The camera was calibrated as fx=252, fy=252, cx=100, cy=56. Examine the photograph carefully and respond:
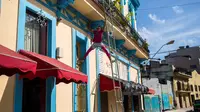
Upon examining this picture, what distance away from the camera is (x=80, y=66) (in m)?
8.87

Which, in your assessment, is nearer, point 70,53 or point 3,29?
point 3,29

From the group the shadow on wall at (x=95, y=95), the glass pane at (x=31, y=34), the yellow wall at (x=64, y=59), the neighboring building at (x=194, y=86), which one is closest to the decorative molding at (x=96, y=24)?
the yellow wall at (x=64, y=59)

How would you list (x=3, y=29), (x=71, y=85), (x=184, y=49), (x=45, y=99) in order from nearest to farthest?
(x=3, y=29) → (x=45, y=99) → (x=71, y=85) → (x=184, y=49)

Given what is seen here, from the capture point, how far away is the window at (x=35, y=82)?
21.4 ft

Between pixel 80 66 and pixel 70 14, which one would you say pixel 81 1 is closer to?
pixel 70 14

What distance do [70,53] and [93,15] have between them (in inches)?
74.8

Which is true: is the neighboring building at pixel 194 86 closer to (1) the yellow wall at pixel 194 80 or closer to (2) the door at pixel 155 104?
(1) the yellow wall at pixel 194 80

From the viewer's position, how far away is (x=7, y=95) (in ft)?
16.8

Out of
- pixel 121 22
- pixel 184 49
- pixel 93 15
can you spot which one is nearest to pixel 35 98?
pixel 93 15

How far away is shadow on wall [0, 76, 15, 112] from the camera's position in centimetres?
502

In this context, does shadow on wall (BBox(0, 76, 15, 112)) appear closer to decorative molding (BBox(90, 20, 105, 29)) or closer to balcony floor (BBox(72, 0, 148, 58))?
balcony floor (BBox(72, 0, 148, 58))

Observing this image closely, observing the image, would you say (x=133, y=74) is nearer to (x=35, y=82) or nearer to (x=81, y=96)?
(x=81, y=96)

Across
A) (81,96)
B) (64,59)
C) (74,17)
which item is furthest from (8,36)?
(81,96)

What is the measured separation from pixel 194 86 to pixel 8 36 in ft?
155
